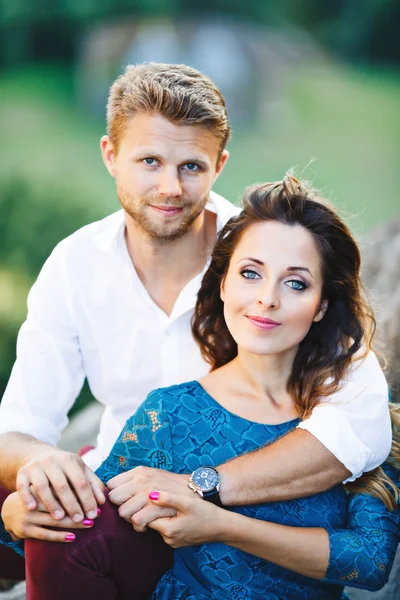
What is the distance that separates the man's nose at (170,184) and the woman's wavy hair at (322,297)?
0.24 metres

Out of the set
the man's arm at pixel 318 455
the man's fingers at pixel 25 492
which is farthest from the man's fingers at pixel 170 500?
the man's fingers at pixel 25 492

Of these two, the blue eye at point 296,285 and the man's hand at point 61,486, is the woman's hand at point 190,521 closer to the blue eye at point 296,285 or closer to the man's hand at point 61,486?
the man's hand at point 61,486

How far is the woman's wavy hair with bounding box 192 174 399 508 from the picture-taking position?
1.91 metres

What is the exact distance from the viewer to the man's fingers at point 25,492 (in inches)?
67.6

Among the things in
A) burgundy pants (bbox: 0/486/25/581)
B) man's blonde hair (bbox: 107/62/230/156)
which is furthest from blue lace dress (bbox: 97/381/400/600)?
man's blonde hair (bbox: 107/62/230/156)

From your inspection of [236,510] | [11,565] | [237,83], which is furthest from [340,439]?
[237,83]

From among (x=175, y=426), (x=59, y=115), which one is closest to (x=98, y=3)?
(x=59, y=115)

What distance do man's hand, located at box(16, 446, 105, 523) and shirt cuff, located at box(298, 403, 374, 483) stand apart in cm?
48

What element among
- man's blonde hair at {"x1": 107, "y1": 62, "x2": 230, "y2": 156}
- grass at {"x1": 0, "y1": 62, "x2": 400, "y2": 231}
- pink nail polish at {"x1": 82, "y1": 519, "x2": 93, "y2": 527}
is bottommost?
grass at {"x1": 0, "y1": 62, "x2": 400, "y2": 231}

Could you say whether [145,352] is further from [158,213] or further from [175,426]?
[175,426]

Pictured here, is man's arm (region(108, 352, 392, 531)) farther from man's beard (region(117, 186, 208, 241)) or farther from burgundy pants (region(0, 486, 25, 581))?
man's beard (region(117, 186, 208, 241))

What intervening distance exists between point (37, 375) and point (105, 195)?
6115mm

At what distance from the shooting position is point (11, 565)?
83.9 inches

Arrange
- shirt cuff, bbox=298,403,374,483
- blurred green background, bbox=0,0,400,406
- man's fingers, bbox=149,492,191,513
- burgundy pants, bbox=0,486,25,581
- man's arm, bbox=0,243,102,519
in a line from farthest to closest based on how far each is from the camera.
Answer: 1. blurred green background, bbox=0,0,400,406
2. man's arm, bbox=0,243,102,519
3. burgundy pants, bbox=0,486,25,581
4. shirt cuff, bbox=298,403,374,483
5. man's fingers, bbox=149,492,191,513
